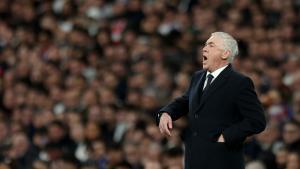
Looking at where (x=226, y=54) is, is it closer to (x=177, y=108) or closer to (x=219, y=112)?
(x=219, y=112)

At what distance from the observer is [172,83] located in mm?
10914

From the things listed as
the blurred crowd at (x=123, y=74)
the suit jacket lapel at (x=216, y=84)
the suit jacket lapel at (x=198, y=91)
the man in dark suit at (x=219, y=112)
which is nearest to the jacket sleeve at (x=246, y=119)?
the man in dark suit at (x=219, y=112)

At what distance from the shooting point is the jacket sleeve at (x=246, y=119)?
5.10m

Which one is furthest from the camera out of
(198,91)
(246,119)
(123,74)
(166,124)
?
(123,74)

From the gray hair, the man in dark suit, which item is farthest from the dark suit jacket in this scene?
the gray hair

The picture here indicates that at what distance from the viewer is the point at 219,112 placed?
525 centimetres

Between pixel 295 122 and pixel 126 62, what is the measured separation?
386 cm

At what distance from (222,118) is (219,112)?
0.14ft

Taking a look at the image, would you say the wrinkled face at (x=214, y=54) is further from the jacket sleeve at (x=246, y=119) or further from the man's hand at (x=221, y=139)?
the man's hand at (x=221, y=139)

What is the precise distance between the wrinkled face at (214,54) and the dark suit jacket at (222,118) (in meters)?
0.07

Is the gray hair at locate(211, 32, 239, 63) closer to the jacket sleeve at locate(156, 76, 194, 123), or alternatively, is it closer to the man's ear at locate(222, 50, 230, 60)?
the man's ear at locate(222, 50, 230, 60)

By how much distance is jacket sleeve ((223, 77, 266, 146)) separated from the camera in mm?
5098

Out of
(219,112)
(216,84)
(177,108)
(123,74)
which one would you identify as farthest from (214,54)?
(123,74)

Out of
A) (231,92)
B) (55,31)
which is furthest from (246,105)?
(55,31)
